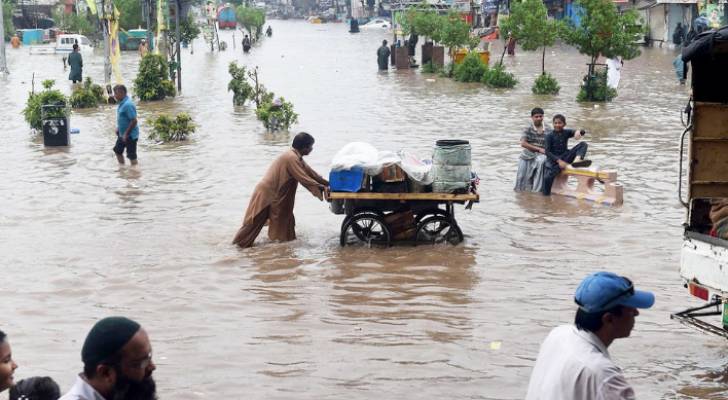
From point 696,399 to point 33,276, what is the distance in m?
6.39

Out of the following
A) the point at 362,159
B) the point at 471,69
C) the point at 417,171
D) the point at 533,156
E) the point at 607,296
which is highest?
the point at 607,296

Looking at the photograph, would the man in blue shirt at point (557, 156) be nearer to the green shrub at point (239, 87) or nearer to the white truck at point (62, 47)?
the green shrub at point (239, 87)

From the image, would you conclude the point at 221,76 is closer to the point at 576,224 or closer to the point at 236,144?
the point at 236,144

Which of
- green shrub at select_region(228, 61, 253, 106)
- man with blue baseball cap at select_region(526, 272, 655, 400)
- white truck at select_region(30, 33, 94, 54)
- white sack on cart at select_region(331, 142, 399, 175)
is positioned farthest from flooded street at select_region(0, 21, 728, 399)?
white truck at select_region(30, 33, 94, 54)

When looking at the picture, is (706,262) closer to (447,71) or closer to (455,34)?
(455,34)

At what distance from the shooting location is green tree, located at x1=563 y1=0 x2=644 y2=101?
1045 inches

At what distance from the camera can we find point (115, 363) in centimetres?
386

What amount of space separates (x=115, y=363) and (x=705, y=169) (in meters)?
5.62

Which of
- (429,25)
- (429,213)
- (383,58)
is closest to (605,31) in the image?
(429,25)

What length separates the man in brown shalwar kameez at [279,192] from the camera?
1204 cm

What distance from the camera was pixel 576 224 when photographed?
13.4 m

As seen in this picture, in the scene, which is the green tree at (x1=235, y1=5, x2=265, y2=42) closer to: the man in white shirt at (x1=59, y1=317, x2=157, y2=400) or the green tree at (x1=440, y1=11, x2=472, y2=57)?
the green tree at (x1=440, y1=11, x2=472, y2=57)

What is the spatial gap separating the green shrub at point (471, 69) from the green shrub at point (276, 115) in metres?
13.2

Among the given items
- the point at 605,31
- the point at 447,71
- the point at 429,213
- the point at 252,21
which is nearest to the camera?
the point at 429,213
